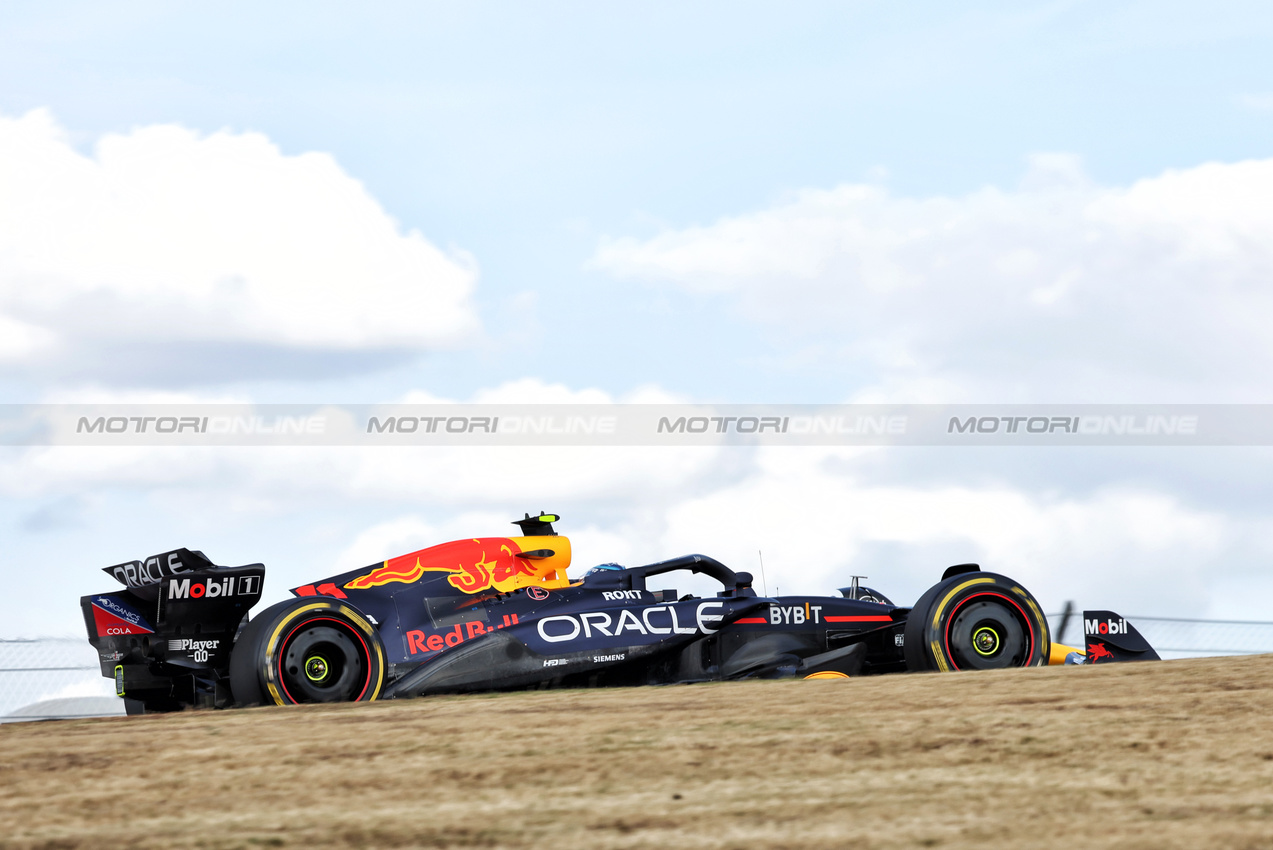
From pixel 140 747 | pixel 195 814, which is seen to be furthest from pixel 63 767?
pixel 195 814

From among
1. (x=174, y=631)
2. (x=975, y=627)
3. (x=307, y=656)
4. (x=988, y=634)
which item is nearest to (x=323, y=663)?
(x=307, y=656)

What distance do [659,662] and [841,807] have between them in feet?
19.6

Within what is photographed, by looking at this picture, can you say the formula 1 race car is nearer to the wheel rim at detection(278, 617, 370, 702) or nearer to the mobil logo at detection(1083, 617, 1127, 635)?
the wheel rim at detection(278, 617, 370, 702)

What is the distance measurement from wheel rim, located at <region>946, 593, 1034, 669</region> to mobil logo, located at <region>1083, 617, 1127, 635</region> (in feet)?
17.3

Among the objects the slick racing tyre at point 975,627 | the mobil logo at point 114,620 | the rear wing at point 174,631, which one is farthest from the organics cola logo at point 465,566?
the slick racing tyre at point 975,627

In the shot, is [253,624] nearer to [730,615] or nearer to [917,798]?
[730,615]

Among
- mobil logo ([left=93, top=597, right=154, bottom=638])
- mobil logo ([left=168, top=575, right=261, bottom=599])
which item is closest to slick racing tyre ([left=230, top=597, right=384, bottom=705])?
mobil logo ([left=168, top=575, right=261, bottom=599])

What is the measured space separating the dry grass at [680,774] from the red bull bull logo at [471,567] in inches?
108

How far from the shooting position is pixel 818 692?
8312mm

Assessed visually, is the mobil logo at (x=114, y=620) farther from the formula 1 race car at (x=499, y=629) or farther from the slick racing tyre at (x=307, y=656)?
the slick racing tyre at (x=307, y=656)

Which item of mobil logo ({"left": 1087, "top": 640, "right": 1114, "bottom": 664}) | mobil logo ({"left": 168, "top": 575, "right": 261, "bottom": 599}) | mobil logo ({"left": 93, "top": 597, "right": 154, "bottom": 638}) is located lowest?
mobil logo ({"left": 1087, "top": 640, "right": 1114, "bottom": 664})

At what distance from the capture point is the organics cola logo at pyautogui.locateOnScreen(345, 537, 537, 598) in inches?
422

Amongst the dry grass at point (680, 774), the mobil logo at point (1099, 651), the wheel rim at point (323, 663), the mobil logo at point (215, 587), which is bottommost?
the dry grass at point (680, 774)

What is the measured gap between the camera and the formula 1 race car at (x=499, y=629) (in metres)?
9.38
